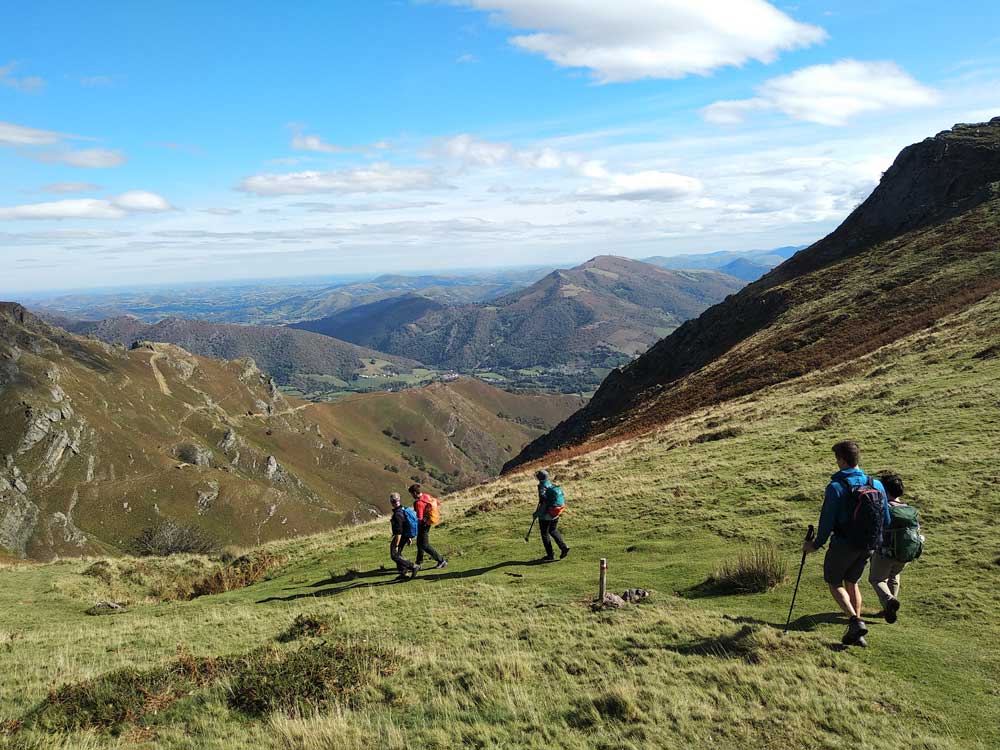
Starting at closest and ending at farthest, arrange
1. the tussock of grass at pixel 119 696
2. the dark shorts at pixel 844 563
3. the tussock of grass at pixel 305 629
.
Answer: the tussock of grass at pixel 119 696 < the dark shorts at pixel 844 563 < the tussock of grass at pixel 305 629

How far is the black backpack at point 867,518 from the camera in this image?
8998 millimetres

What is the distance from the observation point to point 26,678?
10.5m

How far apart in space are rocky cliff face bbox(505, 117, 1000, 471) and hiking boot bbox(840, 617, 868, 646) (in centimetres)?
3485

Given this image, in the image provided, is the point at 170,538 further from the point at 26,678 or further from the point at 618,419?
the point at 26,678

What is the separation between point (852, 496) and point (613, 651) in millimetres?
4775

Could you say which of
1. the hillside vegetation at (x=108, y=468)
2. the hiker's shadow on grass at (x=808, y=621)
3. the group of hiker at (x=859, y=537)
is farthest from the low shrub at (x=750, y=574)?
the hillside vegetation at (x=108, y=468)

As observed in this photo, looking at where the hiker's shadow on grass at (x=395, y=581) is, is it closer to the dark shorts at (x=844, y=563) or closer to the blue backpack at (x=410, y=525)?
the blue backpack at (x=410, y=525)

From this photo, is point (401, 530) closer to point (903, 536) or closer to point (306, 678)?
point (306, 678)

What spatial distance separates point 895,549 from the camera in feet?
31.0

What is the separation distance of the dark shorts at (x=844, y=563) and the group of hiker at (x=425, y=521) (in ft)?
24.0

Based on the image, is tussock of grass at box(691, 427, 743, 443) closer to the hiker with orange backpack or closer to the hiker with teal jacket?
the hiker with teal jacket

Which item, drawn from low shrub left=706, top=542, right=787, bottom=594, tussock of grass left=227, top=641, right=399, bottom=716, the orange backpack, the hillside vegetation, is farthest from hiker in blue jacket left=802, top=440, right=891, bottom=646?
the hillside vegetation

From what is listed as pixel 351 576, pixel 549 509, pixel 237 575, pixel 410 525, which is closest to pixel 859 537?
pixel 549 509

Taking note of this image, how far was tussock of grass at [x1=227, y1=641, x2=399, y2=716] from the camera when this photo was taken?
8711 millimetres
